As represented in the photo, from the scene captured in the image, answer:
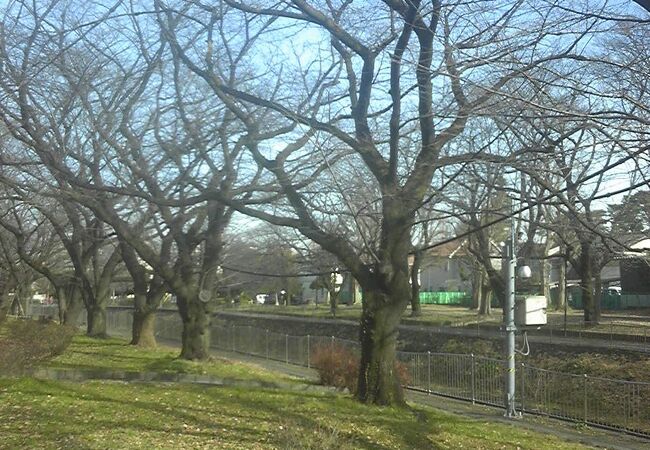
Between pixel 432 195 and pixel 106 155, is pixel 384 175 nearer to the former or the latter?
pixel 432 195

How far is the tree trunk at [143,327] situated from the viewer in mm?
29125

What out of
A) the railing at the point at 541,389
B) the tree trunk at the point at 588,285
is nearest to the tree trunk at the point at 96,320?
the railing at the point at 541,389

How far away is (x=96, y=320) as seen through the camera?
109ft

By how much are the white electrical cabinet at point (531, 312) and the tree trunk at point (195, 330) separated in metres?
9.42

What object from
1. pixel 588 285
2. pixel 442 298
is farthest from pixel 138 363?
pixel 442 298

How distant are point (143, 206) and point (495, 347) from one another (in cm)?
1594

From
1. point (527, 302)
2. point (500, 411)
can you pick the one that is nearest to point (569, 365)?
point (500, 411)

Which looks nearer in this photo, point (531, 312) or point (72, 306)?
point (531, 312)

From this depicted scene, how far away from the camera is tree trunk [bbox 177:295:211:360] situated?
22422 mm

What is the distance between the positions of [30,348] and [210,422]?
277 inches

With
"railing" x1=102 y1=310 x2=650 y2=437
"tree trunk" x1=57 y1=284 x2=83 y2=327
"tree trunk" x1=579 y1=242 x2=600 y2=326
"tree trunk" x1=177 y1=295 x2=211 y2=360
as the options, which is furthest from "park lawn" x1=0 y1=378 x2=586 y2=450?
"tree trunk" x1=57 y1=284 x2=83 y2=327

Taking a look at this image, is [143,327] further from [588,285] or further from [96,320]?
[588,285]

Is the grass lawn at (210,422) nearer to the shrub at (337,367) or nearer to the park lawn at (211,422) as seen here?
the park lawn at (211,422)

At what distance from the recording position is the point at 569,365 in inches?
1072
